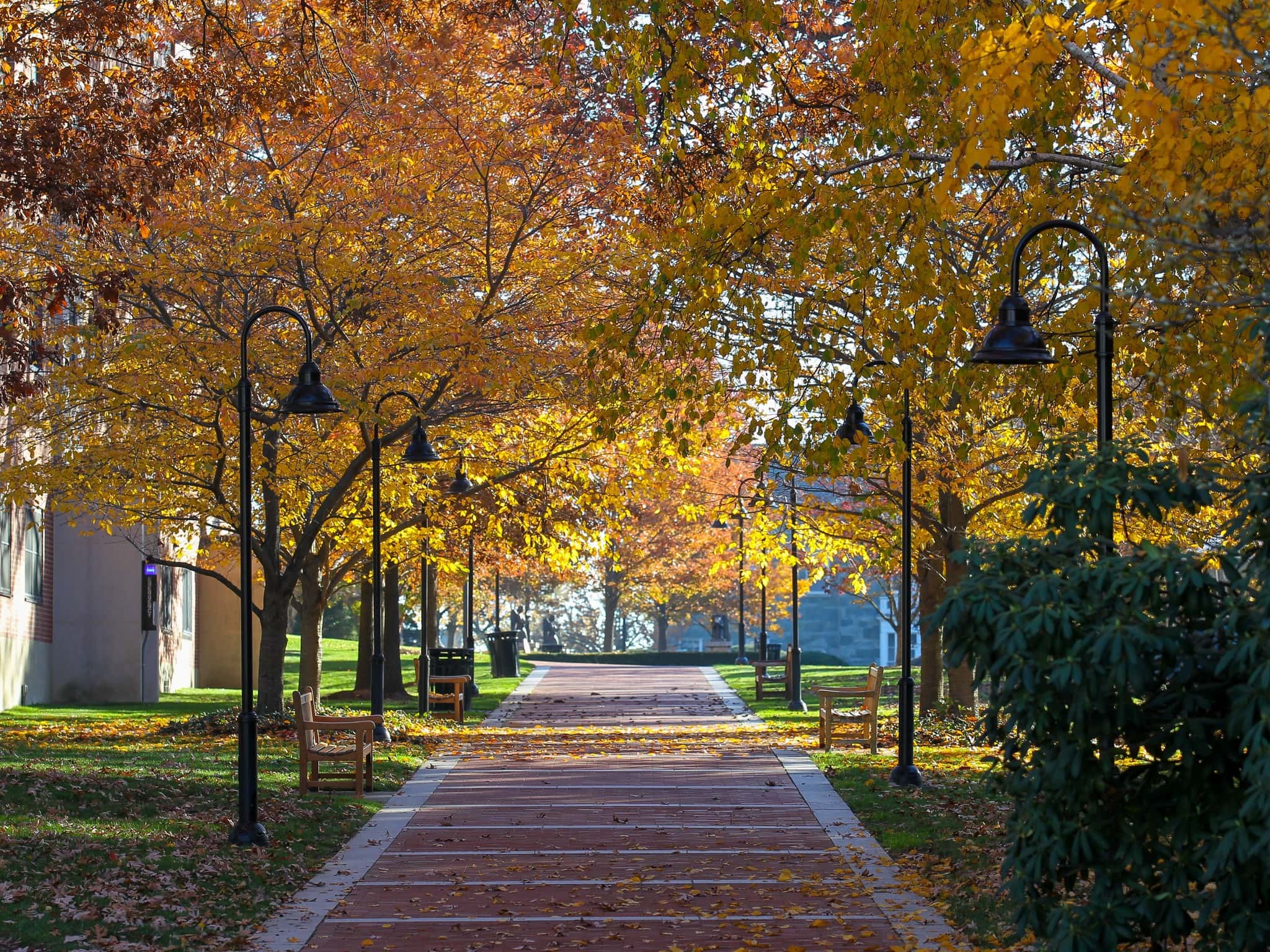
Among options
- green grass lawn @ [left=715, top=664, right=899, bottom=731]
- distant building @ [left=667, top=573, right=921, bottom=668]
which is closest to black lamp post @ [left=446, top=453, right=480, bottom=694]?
green grass lawn @ [left=715, top=664, right=899, bottom=731]

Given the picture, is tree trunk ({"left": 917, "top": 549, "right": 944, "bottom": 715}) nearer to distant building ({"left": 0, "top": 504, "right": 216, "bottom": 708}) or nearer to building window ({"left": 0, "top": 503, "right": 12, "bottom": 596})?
distant building ({"left": 0, "top": 504, "right": 216, "bottom": 708})

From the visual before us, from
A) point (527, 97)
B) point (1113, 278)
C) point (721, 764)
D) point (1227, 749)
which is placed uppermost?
point (527, 97)

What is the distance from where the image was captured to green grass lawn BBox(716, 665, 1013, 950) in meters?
9.79

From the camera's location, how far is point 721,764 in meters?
19.1

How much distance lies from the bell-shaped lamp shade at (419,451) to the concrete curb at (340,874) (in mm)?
4162

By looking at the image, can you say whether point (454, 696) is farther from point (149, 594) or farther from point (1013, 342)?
point (1013, 342)

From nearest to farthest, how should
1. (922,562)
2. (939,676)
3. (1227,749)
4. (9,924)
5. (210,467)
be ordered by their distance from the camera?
(1227,749)
(9,924)
(210,467)
(922,562)
(939,676)

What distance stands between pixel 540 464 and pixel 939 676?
7.68 m

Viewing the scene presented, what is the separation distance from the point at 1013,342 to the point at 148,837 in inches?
295

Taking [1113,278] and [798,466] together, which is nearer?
[1113,278]

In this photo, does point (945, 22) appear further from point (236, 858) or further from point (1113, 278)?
point (236, 858)

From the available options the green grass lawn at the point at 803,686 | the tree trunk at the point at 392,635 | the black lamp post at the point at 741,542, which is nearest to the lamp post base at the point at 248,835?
the black lamp post at the point at 741,542

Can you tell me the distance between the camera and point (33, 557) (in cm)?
2744

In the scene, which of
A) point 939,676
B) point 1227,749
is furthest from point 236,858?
point 939,676
